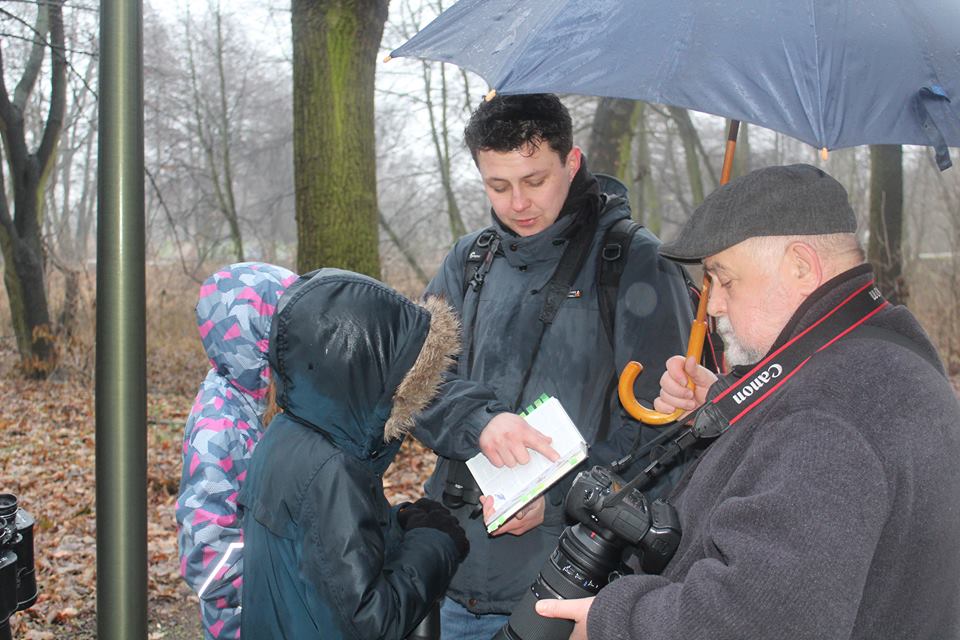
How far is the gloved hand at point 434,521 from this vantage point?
2438mm

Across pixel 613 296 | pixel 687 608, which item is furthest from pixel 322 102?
pixel 687 608

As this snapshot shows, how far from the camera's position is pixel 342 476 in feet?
6.84

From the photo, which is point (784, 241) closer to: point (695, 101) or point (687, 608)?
point (695, 101)

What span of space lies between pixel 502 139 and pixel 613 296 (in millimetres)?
618

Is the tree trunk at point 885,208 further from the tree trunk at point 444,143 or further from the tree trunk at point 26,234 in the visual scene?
the tree trunk at point 26,234

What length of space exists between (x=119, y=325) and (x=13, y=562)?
75 cm

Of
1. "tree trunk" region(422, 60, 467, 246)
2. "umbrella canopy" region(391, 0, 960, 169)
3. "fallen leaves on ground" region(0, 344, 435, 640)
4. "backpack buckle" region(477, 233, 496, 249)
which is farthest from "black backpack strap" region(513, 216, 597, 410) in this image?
"tree trunk" region(422, 60, 467, 246)

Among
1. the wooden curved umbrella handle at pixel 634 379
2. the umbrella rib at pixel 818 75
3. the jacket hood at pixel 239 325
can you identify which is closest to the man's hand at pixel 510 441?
the wooden curved umbrella handle at pixel 634 379

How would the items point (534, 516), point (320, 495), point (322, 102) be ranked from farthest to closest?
point (322, 102) → point (534, 516) → point (320, 495)

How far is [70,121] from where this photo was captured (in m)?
13.6

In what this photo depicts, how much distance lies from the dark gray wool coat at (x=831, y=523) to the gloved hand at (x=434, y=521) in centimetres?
83

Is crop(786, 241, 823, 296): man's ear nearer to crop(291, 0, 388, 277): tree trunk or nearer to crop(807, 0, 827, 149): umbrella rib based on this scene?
crop(807, 0, 827, 149): umbrella rib

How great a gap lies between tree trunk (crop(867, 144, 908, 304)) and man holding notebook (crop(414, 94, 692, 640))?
35.3ft

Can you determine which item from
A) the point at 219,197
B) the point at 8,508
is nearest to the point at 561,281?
the point at 8,508
